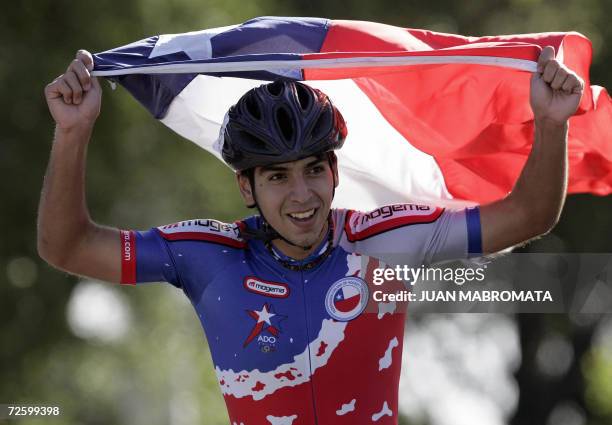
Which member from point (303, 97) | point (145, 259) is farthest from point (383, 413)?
point (303, 97)

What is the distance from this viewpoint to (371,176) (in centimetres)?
661

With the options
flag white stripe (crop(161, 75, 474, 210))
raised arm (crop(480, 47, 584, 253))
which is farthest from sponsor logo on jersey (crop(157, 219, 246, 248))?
raised arm (crop(480, 47, 584, 253))

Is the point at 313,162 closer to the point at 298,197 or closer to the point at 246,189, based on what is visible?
the point at 298,197

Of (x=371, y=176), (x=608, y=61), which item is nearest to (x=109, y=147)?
(x=608, y=61)

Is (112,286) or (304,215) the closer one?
(304,215)

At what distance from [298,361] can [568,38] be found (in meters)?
1.80

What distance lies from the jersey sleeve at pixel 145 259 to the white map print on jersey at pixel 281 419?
0.66 m

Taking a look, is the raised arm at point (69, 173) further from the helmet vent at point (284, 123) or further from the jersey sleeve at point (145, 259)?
the helmet vent at point (284, 123)

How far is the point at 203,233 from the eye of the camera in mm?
5648

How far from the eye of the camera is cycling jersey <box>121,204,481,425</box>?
18.0 ft

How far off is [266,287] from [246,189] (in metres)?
0.43

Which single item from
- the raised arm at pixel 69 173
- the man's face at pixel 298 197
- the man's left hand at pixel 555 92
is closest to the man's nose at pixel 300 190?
the man's face at pixel 298 197

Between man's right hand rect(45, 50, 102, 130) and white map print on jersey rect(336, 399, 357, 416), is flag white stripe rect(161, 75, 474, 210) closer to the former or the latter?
man's right hand rect(45, 50, 102, 130)

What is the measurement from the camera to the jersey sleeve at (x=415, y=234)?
17.9 feet
